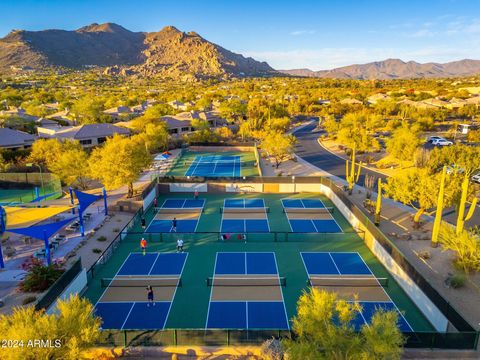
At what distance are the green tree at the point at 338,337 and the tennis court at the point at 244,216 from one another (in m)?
13.4

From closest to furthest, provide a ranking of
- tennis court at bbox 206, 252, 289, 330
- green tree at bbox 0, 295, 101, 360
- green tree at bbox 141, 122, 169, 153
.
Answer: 1. green tree at bbox 0, 295, 101, 360
2. tennis court at bbox 206, 252, 289, 330
3. green tree at bbox 141, 122, 169, 153

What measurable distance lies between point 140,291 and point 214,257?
4943mm

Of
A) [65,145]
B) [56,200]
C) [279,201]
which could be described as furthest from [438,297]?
[65,145]

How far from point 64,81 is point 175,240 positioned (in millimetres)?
156631

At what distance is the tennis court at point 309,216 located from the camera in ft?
82.8

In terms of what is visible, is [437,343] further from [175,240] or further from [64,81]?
[64,81]

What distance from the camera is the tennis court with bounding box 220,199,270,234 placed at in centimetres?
2509

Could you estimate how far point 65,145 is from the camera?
127 feet

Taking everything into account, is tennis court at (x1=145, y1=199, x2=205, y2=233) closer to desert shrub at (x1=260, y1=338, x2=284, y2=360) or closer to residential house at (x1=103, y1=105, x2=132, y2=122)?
desert shrub at (x1=260, y1=338, x2=284, y2=360)

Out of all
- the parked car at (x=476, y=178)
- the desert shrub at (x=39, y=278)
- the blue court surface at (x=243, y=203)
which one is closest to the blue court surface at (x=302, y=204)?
the blue court surface at (x=243, y=203)

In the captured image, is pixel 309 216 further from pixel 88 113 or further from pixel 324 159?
pixel 88 113

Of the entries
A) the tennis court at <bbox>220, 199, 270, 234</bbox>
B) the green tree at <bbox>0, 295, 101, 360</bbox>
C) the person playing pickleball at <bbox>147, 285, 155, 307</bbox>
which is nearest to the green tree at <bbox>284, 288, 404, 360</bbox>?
the green tree at <bbox>0, 295, 101, 360</bbox>

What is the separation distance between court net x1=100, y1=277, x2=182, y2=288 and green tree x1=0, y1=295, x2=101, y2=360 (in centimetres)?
718

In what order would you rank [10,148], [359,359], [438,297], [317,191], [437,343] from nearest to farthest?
[359,359] < [437,343] < [438,297] < [317,191] < [10,148]
